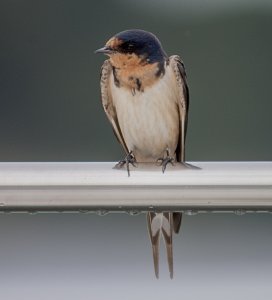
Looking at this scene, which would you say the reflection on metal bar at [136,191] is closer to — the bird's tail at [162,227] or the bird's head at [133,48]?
the bird's tail at [162,227]

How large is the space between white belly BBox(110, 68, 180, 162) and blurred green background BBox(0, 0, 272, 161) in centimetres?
388

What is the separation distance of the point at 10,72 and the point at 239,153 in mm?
1740

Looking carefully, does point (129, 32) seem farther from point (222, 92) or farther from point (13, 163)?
point (222, 92)

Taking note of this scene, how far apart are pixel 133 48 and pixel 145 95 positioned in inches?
2.7

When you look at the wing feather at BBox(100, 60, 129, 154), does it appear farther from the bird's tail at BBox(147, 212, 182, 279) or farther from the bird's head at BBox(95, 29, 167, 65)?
the bird's tail at BBox(147, 212, 182, 279)

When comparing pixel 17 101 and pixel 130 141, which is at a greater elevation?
pixel 17 101

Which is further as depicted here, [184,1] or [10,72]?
[10,72]

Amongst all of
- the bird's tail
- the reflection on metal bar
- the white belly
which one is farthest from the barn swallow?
the reflection on metal bar

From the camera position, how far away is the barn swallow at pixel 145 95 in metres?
1.63

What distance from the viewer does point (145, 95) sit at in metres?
1.64

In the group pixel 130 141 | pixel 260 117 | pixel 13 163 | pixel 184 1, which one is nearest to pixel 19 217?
pixel 184 1

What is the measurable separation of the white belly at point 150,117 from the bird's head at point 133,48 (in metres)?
0.03

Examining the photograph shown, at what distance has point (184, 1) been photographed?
206 inches

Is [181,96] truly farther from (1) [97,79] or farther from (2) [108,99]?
(1) [97,79]
